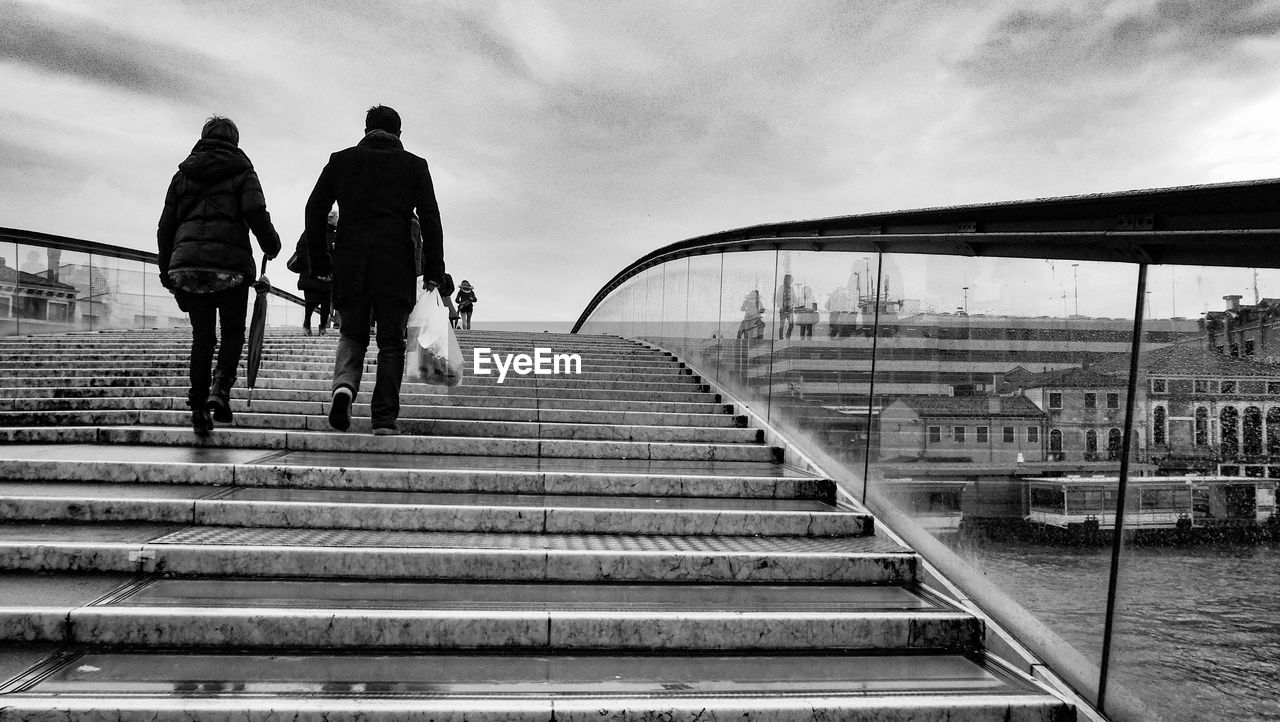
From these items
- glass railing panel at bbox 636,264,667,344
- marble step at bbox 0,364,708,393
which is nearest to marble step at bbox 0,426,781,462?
marble step at bbox 0,364,708,393

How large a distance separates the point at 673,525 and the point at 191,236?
3034 millimetres

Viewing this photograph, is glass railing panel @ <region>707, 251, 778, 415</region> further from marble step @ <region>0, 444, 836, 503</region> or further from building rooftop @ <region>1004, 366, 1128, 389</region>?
building rooftop @ <region>1004, 366, 1128, 389</region>

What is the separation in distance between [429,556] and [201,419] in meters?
2.41

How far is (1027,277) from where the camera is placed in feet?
10.6

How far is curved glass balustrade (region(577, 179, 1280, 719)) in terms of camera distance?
2236 millimetres

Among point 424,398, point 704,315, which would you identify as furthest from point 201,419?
point 704,315

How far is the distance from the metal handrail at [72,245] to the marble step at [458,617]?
6.96 m

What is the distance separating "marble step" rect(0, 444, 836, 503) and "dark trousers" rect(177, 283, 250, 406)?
420 mm

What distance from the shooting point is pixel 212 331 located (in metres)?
4.64

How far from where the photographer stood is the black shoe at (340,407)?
181 inches

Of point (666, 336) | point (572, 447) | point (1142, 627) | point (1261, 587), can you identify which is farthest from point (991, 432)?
point (666, 336)

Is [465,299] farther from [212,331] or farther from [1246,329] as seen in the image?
[1246,329]

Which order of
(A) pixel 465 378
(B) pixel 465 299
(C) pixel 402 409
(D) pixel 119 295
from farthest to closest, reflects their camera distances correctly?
(B) pixel 465 299
(D) pixel 119 295
(A) pixel 465 378
(C) pixel 402 409

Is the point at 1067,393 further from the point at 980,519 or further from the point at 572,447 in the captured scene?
the point at 572,447
